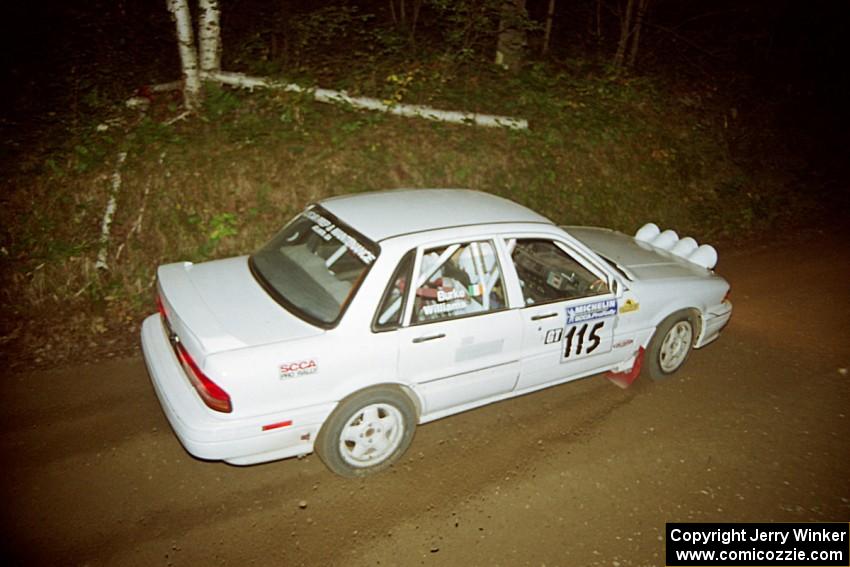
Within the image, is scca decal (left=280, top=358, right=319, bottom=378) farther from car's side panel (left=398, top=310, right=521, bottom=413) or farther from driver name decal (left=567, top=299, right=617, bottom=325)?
driver name decal (left=567, top=299, right=617, bottom=325)

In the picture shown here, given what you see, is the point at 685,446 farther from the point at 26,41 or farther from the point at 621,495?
the point at 26,41

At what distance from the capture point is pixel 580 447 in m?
4.34

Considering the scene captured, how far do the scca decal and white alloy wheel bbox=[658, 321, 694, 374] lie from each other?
127 inches

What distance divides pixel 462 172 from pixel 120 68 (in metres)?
5.23

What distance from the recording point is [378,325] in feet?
11.8

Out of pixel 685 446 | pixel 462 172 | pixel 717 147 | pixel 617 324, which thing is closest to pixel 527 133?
pixel 462 172

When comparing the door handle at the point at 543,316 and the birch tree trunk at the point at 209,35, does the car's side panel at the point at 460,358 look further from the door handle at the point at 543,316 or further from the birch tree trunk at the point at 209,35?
the birch tree trunk at the point at 209,35

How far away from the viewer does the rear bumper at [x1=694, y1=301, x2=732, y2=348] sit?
524 centimetres

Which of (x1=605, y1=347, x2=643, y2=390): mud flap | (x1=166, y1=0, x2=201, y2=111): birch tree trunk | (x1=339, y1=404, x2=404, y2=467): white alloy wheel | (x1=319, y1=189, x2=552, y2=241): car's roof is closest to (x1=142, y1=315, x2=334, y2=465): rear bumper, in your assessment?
(x1=339, y1=404, x2=404, y2=467): white alloy wheel

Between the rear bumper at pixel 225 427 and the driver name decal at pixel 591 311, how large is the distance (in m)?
1.94

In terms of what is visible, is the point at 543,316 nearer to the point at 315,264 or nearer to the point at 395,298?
the point at 395,298

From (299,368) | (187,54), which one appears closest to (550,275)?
(299,368)

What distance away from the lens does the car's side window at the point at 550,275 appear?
444 cm

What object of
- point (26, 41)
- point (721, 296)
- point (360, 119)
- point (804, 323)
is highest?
point (26, 41)
